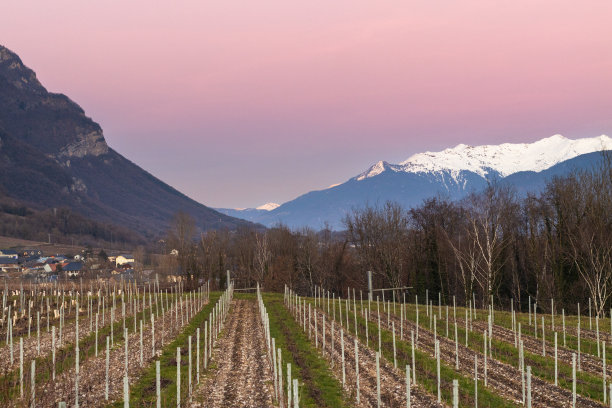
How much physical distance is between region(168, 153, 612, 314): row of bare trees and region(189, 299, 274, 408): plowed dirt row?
64.8ft

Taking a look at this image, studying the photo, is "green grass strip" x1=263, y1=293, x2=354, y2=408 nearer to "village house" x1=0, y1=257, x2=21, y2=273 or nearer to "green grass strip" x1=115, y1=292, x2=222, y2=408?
"green grass strip" x1=115, y1=292, x2=222, y2=408

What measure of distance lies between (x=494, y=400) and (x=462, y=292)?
224 feet

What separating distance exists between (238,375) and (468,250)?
60.2 m

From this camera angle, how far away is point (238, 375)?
28.5 metres

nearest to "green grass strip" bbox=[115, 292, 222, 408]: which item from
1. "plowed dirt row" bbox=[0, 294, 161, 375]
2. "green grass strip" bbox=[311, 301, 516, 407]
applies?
"plowed dirt row" bbox=[0, 294, 161, 375]

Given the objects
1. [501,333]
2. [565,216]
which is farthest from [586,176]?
[501,333]

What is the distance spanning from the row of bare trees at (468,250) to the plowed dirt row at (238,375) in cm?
1977

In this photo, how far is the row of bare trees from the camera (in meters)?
60.3

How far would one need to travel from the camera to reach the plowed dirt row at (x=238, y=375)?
2383 cm

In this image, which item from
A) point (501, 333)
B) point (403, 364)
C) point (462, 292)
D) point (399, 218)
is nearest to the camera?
point (403, 364)

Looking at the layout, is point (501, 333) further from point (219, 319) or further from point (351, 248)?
point (351, 248)

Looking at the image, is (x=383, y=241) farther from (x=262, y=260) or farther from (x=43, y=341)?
(x=43, y=341)

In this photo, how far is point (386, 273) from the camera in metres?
92.5

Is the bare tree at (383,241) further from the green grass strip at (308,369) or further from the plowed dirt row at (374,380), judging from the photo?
the plowed dirt row at (374,380)
